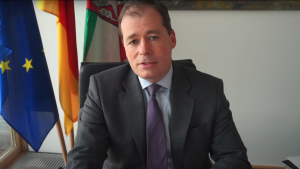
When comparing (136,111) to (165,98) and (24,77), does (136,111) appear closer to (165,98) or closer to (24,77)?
(165,98)

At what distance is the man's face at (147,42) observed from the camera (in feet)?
3.74

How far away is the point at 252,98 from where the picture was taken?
2.27m

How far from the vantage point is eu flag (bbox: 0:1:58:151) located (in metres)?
1.63

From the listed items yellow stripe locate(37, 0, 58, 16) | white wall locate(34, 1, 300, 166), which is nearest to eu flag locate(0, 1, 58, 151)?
yellow stripe locate(37, 0, 58, 16)

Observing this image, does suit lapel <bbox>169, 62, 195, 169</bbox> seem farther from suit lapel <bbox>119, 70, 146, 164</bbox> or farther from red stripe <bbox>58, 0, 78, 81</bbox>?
red stripe <bbox>58, 0, 78, 81</bbox>

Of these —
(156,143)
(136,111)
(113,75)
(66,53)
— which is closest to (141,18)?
(113,75)

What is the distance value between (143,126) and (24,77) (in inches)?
40.8

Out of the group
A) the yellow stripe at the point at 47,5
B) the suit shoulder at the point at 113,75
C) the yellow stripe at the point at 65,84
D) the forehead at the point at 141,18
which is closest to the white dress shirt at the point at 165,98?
the suit shoulder at the point at 113,75

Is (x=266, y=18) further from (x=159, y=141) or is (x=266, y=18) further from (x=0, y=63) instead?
(x=0, y=63)

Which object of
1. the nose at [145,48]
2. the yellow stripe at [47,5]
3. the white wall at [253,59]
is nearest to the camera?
the nose at [145,48]

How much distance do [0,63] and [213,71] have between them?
1.69 m

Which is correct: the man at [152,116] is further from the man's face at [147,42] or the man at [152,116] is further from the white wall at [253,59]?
the white wall at [253,59]

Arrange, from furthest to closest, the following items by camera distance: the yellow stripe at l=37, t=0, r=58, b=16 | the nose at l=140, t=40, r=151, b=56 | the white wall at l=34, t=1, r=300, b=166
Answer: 1. the white wall at l=34, t=1, r=300, b=166
2. the yellow stripe at l=37, t=0, r=58, b=16
3. the nose at l=140, t=40, r=151, b=56

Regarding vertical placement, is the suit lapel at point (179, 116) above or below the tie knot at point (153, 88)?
below
